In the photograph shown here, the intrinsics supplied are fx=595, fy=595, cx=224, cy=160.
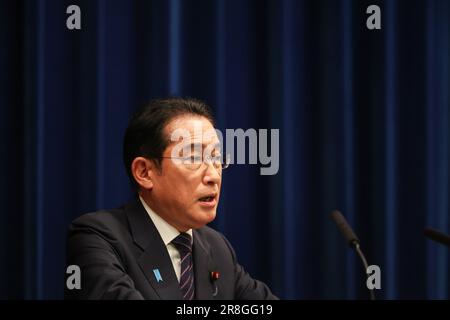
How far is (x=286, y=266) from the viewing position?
8.02 feet

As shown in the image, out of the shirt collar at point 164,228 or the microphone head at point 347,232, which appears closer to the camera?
the microphone head at point 347,232

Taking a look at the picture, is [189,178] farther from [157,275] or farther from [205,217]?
[157,275]

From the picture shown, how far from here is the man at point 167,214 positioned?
1.47 metres

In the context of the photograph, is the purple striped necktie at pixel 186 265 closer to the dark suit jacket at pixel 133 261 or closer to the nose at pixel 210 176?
the dark suit jacket at pixel 133 261

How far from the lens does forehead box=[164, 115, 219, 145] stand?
61.7 inches

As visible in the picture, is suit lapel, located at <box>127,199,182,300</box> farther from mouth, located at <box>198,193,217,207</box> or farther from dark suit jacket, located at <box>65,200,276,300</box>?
mouth, located at <box>198,193,217,207</box>

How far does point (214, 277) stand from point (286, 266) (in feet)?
2.93

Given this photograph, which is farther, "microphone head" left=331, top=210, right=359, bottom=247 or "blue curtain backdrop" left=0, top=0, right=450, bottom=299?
"blue curtain backdrop" left=0, top=0, right=450, bottom=299

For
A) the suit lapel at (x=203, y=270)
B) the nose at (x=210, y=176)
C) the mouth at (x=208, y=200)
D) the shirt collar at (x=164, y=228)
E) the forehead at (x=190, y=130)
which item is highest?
the forehead at (x=190, y=130)

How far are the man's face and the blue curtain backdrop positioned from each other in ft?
2.67
